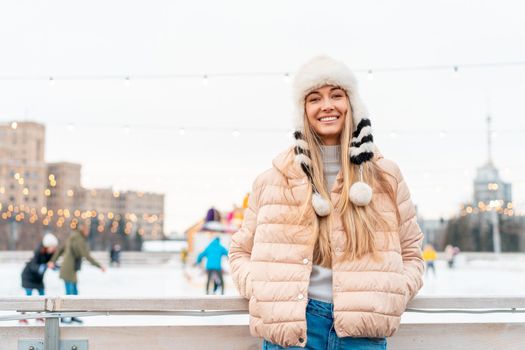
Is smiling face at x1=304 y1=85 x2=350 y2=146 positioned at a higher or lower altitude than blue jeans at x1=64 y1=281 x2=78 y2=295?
higher

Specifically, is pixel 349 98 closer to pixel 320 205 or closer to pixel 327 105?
pixel 327 105

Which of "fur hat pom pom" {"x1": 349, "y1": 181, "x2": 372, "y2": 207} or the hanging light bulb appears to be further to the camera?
the hanging light bulb

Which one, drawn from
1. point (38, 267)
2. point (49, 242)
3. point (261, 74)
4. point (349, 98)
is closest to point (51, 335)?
point (349, 98)

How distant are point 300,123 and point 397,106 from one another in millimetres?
17239

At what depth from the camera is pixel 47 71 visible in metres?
14.5

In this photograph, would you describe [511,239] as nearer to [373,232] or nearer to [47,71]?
[47,71]

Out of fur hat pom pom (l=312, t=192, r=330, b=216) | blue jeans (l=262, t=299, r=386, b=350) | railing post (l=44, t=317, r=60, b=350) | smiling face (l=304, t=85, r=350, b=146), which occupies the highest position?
smiling face (l=304, t=85, r=350, b=146)

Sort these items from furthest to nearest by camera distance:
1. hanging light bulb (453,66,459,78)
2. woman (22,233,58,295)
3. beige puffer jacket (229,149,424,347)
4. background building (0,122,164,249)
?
1. background building (0,122,164,249)
2. hanging light bulb (453,66,459,78)
3. woman (22,233,58,295)
4. beige puffer jacket (229,149,424,347)

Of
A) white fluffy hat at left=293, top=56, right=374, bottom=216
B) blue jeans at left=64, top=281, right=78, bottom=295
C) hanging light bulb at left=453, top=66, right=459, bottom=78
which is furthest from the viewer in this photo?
hanging light bulb at left=453, top=66, right=459, bottom=78

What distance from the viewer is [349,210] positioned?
2281mm

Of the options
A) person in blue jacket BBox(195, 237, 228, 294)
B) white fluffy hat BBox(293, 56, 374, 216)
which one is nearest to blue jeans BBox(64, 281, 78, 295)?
person in blue jacket BBox(195, 237, 228, 294)

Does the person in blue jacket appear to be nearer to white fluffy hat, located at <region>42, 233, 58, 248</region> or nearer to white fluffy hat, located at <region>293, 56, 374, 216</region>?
white fluffy hat, located at <region>42, 233, 58, 248</region>

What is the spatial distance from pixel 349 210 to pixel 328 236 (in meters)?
0.12

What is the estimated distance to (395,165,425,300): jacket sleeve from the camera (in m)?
2.37
